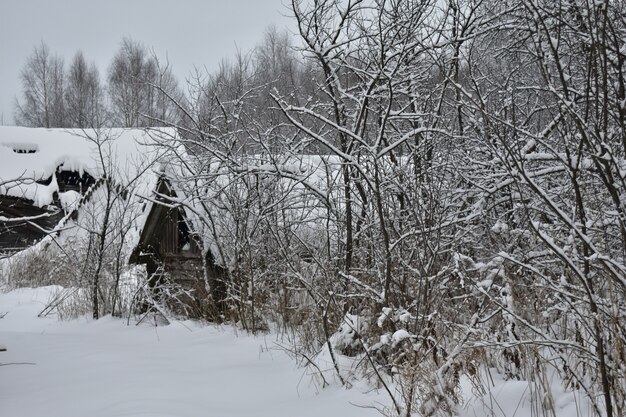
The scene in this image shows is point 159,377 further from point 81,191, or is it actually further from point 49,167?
point 49,167

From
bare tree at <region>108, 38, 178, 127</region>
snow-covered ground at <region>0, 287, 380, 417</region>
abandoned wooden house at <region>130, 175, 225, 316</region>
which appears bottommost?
snow-covered ground at <region>0, 287, 380, 417</region>

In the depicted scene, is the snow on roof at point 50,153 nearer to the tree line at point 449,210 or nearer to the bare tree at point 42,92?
the tree line at point 449,210

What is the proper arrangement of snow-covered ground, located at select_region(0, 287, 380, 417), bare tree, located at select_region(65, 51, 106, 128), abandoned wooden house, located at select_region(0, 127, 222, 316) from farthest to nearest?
bare tree, located at select_region(65, 51, 106, 128), abandoned wooden house, located at select_region(0, 127, 222, 316), snow-covered ground, located at select_region(0, 287, 380, 417)

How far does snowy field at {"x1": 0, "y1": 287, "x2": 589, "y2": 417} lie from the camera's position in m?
3.94

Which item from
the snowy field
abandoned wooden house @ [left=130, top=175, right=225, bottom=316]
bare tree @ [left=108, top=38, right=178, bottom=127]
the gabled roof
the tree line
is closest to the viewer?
the tree line

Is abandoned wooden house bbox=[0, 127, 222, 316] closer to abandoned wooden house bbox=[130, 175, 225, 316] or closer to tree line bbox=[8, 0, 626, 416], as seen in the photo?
abandoned wooden house bbox=[130, 175, 225, 316]

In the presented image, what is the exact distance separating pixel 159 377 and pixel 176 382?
0.84ft

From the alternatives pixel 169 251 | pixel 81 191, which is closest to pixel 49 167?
pixel 81 191

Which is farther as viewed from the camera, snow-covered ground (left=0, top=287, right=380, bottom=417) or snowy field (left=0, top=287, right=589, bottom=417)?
snow-covered ground (left=0, top=287, right=380, bottom=417)

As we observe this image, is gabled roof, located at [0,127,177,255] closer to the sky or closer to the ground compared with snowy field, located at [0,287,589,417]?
closer to the sky

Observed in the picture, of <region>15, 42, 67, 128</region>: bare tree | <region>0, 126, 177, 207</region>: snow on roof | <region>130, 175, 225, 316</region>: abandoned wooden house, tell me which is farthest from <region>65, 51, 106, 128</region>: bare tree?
<region>130, 175, 225, 316</region>: abandoned wooden house

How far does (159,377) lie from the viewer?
210 inches

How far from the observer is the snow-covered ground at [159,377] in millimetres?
4266

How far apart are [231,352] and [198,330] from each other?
179 cm
